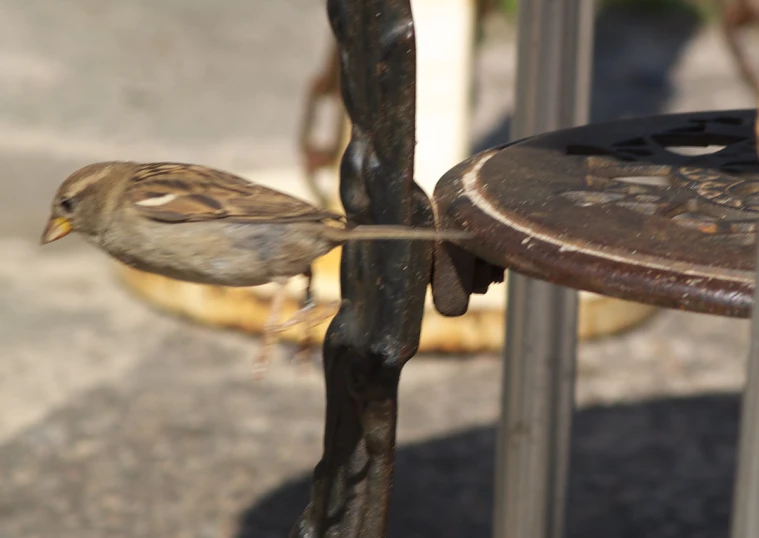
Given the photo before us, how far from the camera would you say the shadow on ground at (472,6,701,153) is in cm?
761

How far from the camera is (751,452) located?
1323 millimetres

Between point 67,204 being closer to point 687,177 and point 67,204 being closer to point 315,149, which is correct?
point 687,177

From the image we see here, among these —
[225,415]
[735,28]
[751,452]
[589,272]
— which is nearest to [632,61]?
[735,28]

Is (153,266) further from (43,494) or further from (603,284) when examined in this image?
(43,494)

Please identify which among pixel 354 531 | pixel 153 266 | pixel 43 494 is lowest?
pixel 43 494

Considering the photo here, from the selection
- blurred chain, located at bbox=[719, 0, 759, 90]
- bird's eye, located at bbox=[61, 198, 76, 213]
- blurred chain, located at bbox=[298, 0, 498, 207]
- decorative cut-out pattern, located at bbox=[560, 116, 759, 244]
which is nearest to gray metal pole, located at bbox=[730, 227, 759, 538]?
decorative cut-out pattern, located at bbox=[560, 116, 759, 244]

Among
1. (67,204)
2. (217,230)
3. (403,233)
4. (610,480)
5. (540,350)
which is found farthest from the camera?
(610,480)

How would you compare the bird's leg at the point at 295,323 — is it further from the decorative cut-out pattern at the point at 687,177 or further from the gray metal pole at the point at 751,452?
the gray metal pole at the point at 751,452

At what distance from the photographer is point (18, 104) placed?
7383 mm

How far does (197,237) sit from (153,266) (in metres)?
0.13

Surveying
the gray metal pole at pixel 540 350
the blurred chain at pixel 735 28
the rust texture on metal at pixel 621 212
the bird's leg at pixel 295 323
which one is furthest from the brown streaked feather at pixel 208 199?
the blurred chain at pixel 735 28

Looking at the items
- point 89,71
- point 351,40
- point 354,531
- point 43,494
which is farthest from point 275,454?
point 89,71

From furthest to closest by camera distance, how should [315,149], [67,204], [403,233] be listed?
[315,149] → [67,204] → [403,233]

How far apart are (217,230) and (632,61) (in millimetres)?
7254
